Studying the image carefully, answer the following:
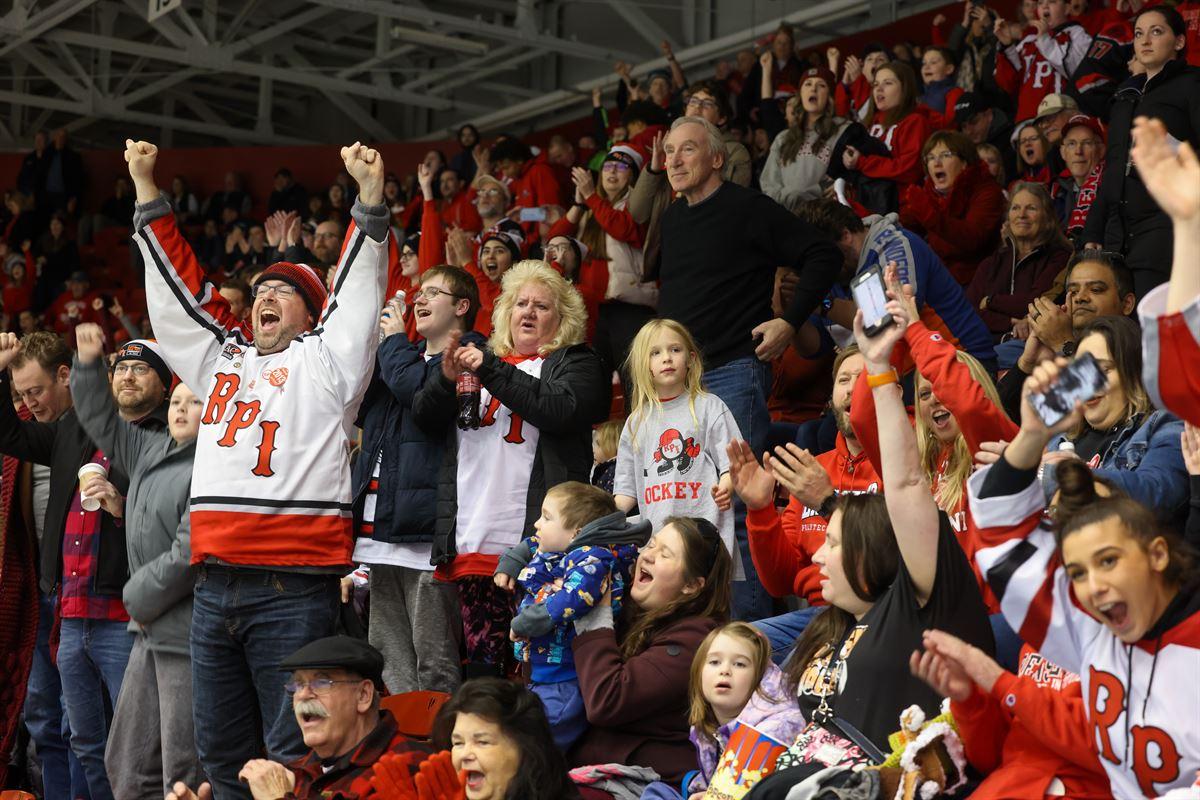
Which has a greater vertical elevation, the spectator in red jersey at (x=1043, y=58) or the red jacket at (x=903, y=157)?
→ the spectator in red jersey at (x=1043, y=58)

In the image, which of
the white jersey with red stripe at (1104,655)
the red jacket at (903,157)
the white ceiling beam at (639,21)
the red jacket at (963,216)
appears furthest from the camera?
the white ceiling beam at (639,21)

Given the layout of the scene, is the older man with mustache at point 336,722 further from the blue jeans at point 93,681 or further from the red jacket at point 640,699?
the blue jeans at point 93,681

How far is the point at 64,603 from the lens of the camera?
206 inches

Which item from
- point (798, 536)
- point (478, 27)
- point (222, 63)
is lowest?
point (798, 536)

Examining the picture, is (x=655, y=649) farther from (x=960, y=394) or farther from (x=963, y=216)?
(x=963, y=216)

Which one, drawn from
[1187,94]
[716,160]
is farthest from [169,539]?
[1187,94]

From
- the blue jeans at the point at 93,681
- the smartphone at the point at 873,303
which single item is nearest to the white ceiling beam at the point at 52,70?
the blue jeans at the point at 93,681

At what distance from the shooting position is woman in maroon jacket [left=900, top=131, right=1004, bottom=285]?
7.22m

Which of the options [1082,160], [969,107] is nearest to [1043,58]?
[969,107]

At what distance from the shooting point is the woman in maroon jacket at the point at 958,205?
23.7 feet

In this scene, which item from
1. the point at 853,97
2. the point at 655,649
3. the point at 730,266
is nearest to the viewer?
the point at 655,649

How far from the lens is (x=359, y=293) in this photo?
14.6ft

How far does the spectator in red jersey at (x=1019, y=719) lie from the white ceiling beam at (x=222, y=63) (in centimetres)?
1235

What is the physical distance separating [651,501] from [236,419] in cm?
136
